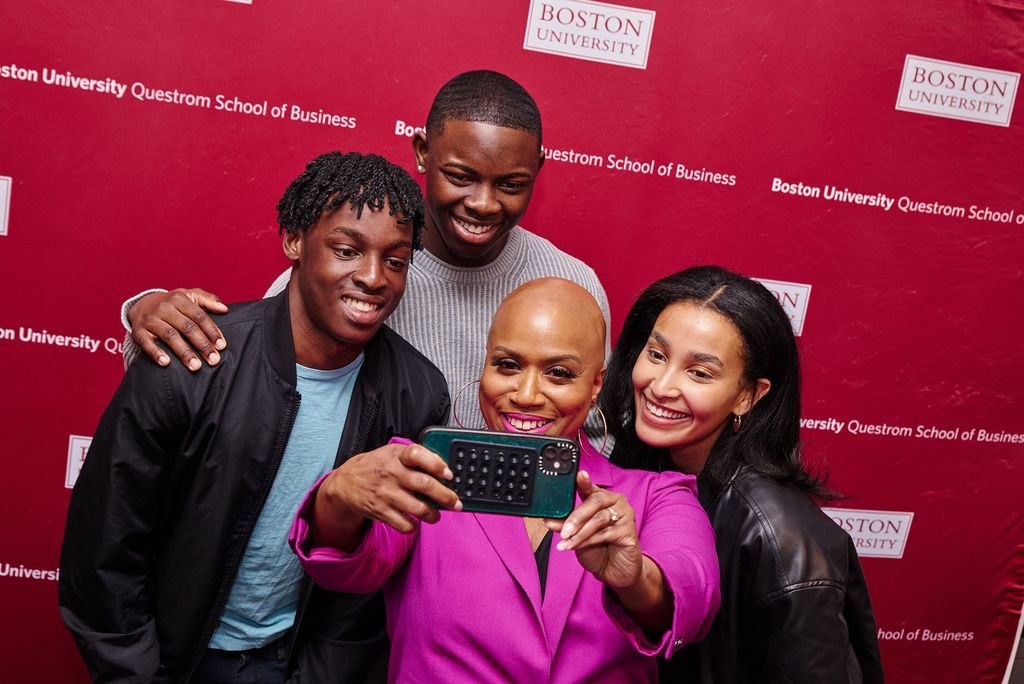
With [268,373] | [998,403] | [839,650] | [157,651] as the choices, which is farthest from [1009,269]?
[157,651]

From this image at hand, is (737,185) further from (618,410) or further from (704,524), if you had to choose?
(704,524)

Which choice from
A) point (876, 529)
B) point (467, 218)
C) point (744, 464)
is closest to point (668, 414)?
point (744, 464)

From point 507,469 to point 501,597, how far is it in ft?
0.94

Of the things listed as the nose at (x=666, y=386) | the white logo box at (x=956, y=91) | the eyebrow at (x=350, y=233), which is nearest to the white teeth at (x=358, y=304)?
the eyebrow at (x=350, y=233)

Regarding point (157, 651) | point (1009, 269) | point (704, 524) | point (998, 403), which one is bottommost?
point (157, 651)

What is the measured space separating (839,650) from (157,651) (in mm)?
1298

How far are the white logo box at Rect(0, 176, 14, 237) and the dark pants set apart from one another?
144 centimetres

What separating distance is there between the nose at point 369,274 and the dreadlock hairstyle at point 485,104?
0.51 metres

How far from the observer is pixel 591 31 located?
8.27 ft

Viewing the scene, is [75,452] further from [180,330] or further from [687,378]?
[687,378]

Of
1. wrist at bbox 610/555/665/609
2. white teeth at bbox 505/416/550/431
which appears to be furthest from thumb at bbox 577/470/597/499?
white teeth at bbox 505/416/550/431

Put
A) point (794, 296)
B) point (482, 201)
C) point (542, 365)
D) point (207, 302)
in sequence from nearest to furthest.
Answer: point (542, 365), point (207, 302), point (482, 201), point (794, 296)

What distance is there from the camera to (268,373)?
1636mm

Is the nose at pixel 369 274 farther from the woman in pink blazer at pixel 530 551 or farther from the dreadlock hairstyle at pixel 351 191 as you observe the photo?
the woman in pink blazer at pixel 530 551
